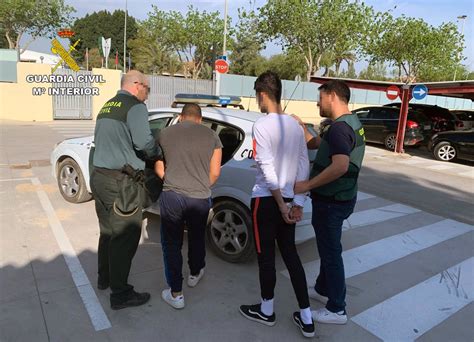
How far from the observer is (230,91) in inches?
917

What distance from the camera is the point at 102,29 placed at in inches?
2916

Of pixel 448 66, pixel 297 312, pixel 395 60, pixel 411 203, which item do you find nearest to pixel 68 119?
pixel 411 203

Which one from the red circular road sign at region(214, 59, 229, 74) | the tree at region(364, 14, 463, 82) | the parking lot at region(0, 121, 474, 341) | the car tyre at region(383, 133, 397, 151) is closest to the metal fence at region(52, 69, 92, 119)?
the red circular road sign at region(214, 59, 229, 74)

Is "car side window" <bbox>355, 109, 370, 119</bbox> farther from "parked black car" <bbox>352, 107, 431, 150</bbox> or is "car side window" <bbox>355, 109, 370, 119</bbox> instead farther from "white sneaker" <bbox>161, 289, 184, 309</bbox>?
"white sneaker" <bbox>161, 289, 184, 309</bbox>

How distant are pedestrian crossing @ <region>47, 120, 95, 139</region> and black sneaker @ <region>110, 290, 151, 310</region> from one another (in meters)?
10.6

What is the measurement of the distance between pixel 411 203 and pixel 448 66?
32577mm

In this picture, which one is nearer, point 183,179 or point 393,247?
point 183,179

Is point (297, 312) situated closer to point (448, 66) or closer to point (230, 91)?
point (230, 91)

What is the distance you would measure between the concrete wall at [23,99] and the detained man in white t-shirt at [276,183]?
55.2 feet

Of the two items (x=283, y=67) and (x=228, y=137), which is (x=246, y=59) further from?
(x=228, y=137)

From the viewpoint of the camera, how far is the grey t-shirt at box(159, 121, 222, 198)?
2.97m

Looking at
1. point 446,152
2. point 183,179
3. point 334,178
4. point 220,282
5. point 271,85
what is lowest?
point 220,282

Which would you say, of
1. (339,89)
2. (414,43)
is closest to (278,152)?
(339,89)

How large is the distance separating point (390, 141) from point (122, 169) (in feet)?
42.6
